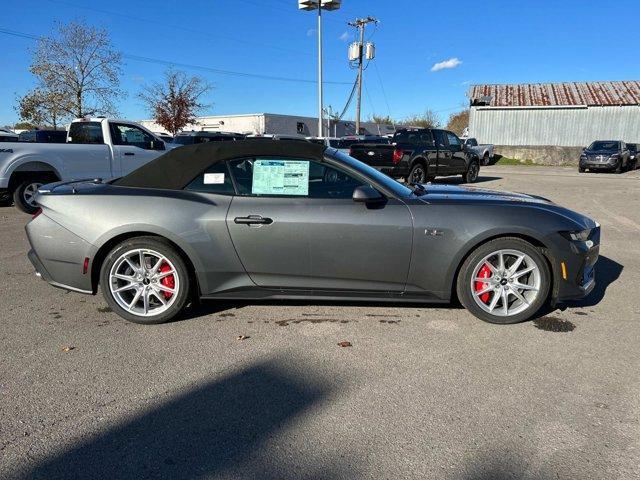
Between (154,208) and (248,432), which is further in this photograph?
(154,208)

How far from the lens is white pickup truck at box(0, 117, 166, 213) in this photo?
9.00m

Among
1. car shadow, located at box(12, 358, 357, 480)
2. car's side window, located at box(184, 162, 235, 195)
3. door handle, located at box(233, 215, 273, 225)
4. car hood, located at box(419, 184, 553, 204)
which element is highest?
car's side window, located at box(184, 162, 235, 195)

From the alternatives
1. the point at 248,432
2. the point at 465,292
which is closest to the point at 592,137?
the point at 465,292

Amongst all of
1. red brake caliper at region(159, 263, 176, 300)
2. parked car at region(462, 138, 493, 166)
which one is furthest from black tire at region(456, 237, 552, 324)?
parked car at region(462, 138, 493, 166)

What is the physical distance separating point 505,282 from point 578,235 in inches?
28.3

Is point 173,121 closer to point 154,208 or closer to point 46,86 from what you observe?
point 46,86

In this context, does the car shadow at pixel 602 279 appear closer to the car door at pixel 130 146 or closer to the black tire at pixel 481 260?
the black tire at pixel 481 260

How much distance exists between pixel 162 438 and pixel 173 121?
4423 cm

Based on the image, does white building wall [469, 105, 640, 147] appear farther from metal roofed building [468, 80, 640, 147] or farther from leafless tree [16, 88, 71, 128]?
leafless tree [16, 88, 71, 128]

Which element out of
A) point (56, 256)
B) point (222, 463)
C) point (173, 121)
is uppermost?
point (173, 121)

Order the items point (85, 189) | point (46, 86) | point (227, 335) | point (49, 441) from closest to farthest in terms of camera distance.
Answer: point (49, 441), point (227, 335), point (85, 189), point (46, 86)

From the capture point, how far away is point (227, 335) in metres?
3.78

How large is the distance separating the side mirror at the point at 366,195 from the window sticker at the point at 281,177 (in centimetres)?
44

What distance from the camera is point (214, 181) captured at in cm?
400
